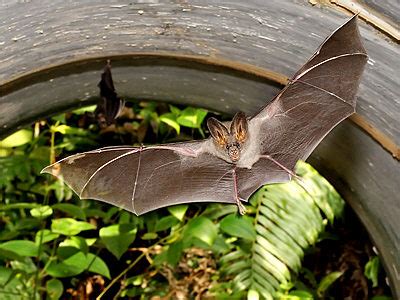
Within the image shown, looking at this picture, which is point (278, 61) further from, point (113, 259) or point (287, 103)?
point (113, 259)

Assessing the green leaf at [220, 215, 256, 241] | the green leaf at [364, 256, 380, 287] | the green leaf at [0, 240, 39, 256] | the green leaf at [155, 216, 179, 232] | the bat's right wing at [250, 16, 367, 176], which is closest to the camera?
the bat's right wing at [250, 16, 367, 176]

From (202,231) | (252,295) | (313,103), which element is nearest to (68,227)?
(202,231)

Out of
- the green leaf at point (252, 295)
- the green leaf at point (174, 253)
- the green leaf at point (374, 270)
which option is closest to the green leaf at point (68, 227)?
the green leaf at point (174, 253)

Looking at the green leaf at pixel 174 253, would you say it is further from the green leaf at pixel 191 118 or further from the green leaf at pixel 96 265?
the green leaf at pixel 191 118

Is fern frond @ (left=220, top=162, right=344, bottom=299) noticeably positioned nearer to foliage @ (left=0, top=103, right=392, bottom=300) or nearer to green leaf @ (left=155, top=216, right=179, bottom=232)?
foliage @ (left=0, top=103, right=392, bottom=300)

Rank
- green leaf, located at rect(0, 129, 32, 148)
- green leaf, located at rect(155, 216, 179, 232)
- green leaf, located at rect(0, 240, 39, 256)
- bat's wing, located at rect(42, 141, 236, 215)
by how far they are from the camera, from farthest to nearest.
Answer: green leaf, located at rect(0, 129, 32, 148), green leaf, located at rect(155, 216, 179, 232), green leaf, located at rect(0, 240, 39, 256), bat's wing, located at rect(42, 141, 236, 215)

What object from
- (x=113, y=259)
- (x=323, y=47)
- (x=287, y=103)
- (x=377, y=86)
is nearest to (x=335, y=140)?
(x=287, y=103)

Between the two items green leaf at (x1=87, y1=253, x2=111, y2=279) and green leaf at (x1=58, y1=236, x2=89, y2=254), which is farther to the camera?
green leaf at (x1=58, y1=236, x2=89, y2=254)

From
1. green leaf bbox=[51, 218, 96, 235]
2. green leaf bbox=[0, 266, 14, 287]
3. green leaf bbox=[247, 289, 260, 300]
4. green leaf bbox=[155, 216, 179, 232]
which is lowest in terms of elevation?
green leaf bbox=[0, 266, 14, 287]

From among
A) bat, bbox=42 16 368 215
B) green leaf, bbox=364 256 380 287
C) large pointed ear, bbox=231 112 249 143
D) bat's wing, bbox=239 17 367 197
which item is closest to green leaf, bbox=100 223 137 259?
bat, bbox=42 16 368 215
